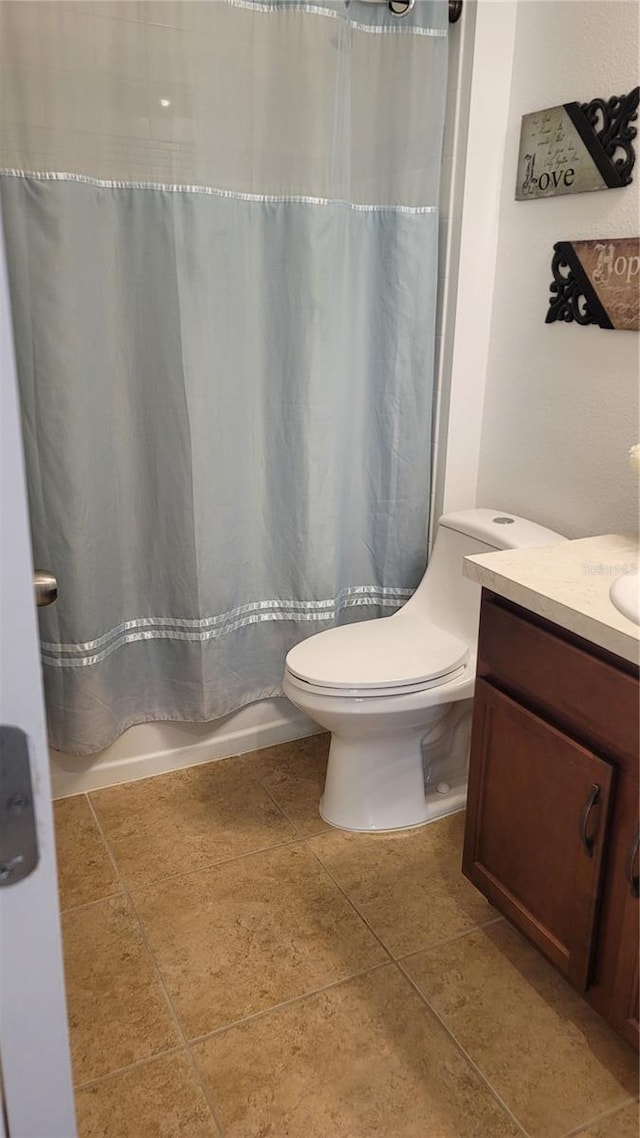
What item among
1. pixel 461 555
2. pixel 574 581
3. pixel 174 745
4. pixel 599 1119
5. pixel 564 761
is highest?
pixel 574 581

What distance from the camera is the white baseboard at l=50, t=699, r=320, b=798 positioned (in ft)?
7.30

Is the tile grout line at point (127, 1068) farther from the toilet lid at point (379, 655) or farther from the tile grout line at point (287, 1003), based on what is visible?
the toilet lid at point (379, 655)

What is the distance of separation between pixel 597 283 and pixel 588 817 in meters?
1.14

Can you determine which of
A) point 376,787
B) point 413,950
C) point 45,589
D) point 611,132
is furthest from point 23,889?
point 611,132

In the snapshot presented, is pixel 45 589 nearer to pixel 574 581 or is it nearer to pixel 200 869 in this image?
pixel 574 581

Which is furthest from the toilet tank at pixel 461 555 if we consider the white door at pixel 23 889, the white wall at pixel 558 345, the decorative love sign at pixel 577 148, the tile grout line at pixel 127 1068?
the white door at pixel 23 889

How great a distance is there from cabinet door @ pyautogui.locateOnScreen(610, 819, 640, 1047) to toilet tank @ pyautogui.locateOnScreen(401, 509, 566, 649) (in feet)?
2.62

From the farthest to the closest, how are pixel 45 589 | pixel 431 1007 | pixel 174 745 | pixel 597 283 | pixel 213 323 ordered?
1. pixel 174 745
2. pixel 213 323
3. pixel 597 283
4. pixel 431 1007
5. pixel 45 589

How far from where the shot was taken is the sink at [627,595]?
1.30m

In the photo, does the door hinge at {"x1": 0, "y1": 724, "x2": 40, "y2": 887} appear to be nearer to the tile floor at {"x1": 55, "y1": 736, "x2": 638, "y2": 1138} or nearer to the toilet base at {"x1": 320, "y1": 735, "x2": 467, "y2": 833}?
the tile floor at {"x1": 55, "y1": 736, "x2": 638, "y2": 1138}

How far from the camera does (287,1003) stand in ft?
5.32

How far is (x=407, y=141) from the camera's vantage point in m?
2.06

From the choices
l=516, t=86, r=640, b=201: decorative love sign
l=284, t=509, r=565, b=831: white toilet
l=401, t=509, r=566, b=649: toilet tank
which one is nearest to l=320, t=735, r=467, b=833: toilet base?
l=284, t=509, r=565, b=831: white toilet

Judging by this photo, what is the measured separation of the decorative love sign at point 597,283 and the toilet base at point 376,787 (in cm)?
106
